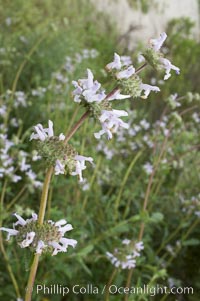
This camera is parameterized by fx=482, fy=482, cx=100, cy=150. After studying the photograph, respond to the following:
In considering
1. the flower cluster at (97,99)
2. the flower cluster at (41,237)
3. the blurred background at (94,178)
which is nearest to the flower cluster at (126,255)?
the blurred background at (94,178)

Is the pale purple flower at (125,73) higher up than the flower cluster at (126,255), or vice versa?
the flower cluster at (126,255)

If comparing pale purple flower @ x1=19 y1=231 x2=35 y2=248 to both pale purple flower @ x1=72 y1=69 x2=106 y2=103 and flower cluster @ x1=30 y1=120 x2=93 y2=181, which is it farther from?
pale purple flower @ x1=72 y1=69 x2=106 y2=103

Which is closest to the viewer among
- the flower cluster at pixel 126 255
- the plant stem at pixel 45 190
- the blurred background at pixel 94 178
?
the plant stem at pixel 45 190

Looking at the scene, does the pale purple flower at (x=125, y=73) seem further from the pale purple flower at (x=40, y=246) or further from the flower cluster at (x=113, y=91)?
the pale purple flower at (x=40, y=246)

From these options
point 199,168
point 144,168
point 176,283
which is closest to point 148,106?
point 199,168

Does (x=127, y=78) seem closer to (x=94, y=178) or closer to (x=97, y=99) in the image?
(x=97, y=99)

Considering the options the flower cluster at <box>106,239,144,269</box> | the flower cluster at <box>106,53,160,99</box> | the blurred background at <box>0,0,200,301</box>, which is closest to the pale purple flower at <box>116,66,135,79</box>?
the flower cluster at <box>106,53,160,99</box>

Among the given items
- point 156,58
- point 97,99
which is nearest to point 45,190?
point 97,99

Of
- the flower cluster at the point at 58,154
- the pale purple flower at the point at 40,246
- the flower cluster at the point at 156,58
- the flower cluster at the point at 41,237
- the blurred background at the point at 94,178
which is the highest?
the blurred background at the point at 94,178
